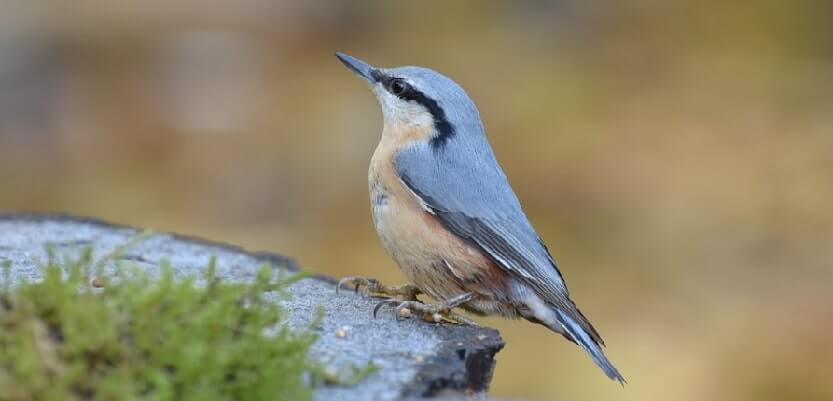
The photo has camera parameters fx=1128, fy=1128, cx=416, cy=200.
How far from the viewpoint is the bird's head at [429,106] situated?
14.3ft

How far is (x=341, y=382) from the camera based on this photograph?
117 inches

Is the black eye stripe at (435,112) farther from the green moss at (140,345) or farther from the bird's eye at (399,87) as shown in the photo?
the green moss at (140,345)

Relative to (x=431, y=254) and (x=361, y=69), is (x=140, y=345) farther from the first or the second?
(x=361, y=69)

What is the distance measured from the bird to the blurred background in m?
3.30

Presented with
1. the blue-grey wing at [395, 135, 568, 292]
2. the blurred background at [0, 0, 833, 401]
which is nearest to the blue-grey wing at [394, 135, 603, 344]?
the blue-grey wing at [395, 135, 568, 292]

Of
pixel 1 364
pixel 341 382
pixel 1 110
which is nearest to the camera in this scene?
pixel 1 364

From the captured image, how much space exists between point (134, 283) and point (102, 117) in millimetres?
7998

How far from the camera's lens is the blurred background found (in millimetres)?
7699

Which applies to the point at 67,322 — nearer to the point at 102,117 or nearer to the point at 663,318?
the point at 663,318

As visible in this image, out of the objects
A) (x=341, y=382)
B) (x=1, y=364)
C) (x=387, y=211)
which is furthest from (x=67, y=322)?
(x=387, y=211)

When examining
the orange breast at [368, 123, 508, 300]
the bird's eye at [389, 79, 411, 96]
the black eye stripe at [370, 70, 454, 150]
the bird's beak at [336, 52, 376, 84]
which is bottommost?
the orange breast at [368, 123, 508, 300]

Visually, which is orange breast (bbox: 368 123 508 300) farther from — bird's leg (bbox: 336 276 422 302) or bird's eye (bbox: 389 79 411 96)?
bird's eye (bbox: 389 79 411 96)

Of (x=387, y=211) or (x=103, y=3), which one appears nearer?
(x=387, y=211)

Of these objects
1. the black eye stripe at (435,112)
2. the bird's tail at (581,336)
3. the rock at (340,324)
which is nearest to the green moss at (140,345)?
the rock at (340,324)
